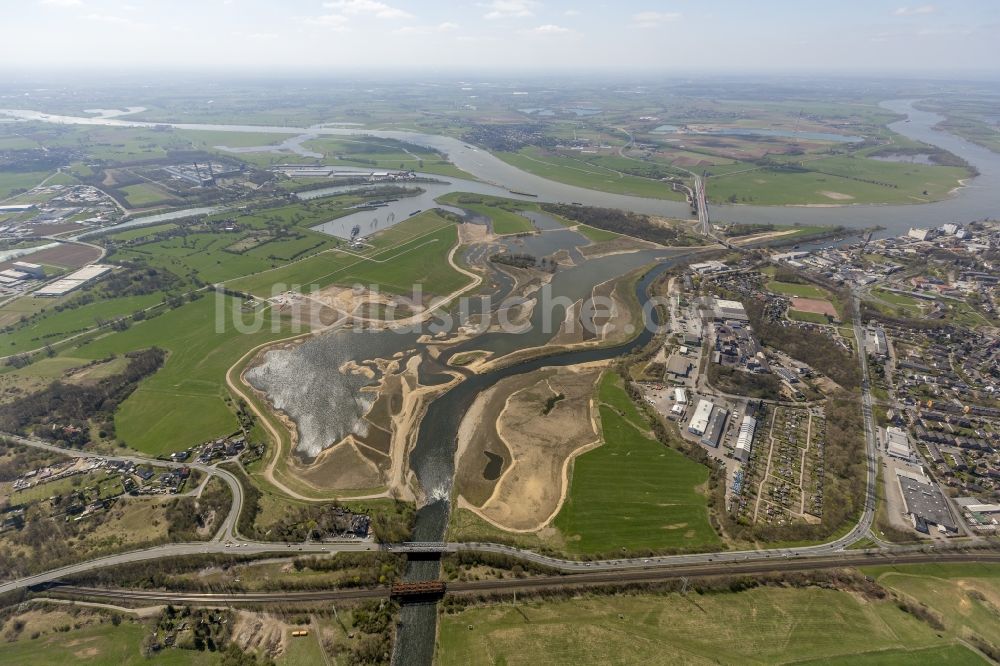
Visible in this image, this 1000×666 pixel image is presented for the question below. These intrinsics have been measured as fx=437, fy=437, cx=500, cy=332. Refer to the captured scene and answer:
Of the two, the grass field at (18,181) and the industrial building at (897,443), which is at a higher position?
the grass field at (18,181)

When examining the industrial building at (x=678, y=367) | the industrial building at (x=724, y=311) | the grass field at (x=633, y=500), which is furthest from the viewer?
the industrial building at (x=724, y=311)

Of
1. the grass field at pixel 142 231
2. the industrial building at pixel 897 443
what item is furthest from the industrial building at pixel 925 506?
the grass field at pixel 142 231

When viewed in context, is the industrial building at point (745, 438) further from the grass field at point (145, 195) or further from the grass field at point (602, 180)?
the grass field at point (145, 195)

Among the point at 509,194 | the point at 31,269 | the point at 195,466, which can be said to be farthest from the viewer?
the point at 509,194

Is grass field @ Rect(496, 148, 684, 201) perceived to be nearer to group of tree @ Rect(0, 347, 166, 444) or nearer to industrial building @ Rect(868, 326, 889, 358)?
industrial building @ Rect(868, 326, 889, 358)

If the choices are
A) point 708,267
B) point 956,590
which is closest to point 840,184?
point 708,267

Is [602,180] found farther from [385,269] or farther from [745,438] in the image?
[745,438]

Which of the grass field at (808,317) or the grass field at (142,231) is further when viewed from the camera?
the grass field at (142,231)
